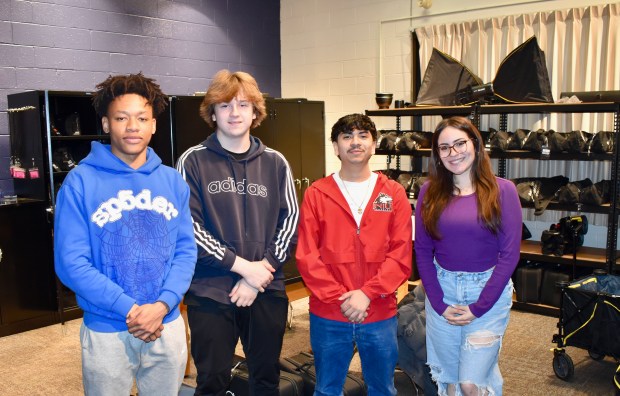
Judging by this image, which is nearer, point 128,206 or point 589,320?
point 128,206

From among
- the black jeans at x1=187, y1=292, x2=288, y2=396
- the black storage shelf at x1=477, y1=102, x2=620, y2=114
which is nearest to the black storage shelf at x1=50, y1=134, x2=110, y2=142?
the black jeans at x1=187, y1=292, x2=288, y2=396

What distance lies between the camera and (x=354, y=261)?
233 centimetres

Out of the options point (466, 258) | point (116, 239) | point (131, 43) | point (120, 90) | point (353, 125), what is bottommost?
point (466, 258)

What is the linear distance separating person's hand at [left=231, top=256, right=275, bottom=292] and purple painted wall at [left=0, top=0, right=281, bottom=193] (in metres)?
3.35

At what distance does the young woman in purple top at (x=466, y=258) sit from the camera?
7.02 feet

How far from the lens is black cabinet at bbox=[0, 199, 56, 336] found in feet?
13.9

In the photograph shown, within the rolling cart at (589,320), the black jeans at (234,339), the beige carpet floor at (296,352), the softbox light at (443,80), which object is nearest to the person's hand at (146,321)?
the black jeans at (234,339)

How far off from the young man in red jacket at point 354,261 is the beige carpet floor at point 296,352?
3.88 ft

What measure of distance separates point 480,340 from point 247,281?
90 centimetres

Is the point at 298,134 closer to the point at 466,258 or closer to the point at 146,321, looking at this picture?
the point at 466,258

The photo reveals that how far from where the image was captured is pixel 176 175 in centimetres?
204

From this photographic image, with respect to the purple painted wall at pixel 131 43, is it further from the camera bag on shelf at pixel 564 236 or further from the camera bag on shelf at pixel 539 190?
the camera bag on shelf at pixel 564 236

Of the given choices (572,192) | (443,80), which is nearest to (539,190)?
(572,192)

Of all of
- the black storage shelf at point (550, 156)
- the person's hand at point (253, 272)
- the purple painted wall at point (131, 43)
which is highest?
the purple painted wall at point (131, 43)
